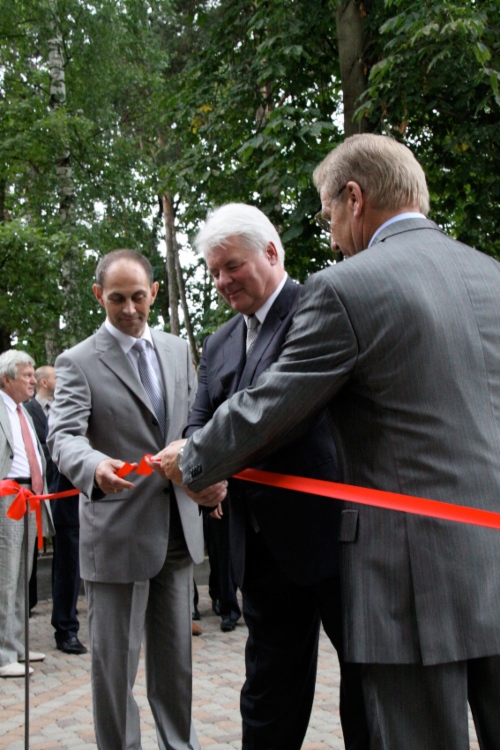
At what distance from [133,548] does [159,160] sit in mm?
25439

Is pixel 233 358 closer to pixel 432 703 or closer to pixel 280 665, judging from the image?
pixel 280 665

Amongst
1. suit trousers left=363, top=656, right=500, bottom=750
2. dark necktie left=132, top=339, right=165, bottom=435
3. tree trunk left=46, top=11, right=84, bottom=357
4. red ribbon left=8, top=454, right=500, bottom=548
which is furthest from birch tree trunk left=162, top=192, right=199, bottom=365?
suit trousers left=363, top=656, right=500, bottom=750

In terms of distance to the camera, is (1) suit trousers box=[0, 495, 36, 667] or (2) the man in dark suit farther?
(1) suit trousers box=[0, 495, 36, 667]

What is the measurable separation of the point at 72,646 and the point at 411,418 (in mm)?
6133

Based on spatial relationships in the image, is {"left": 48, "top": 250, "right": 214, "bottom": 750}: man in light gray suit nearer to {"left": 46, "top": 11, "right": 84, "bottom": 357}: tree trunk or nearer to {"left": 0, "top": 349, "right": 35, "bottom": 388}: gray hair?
{"left": 0, "top": 349, "right": 35, "bottom": 388}: gray hair

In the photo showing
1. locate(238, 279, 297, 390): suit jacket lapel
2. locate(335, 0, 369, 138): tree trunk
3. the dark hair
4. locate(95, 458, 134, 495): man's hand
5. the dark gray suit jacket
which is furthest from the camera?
locate(335, 0, 369, 138): tree trunk

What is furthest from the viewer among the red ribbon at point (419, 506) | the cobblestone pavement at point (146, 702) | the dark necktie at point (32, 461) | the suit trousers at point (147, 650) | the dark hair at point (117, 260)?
the dark necktie at point (32, 461)

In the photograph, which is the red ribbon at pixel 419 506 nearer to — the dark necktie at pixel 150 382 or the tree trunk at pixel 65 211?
the dark necktie at pixel 150 382

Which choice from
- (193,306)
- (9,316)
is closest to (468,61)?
(9,316)

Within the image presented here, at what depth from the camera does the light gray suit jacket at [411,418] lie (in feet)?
8.08

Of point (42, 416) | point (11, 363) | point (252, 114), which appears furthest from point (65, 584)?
point (252, 114)

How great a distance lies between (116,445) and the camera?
4.22m

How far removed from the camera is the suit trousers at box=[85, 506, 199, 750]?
4066mm

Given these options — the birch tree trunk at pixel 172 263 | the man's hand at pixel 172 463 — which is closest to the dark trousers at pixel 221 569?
the man's hand at pixel 172 463
